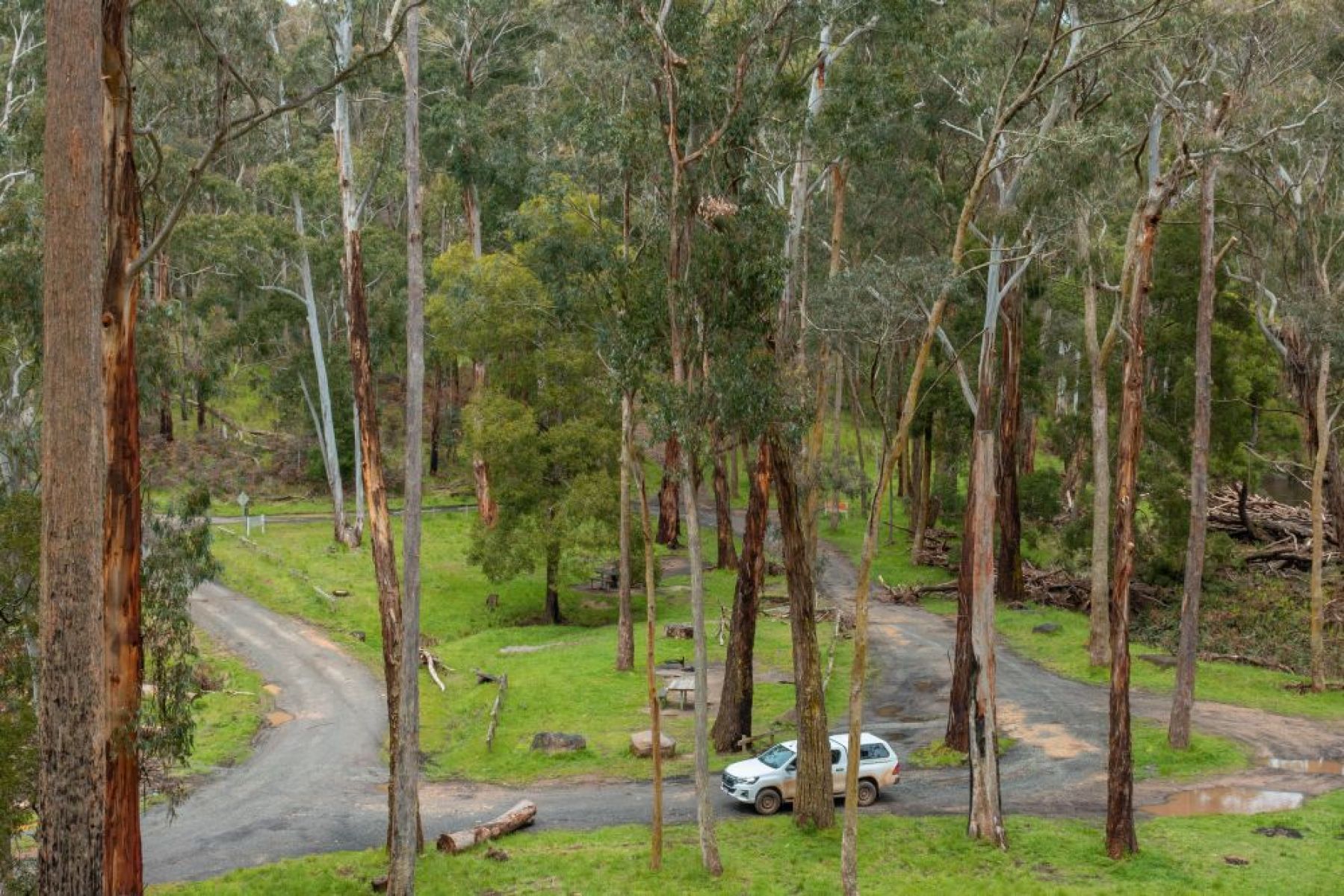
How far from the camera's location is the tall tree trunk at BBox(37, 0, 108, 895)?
29.3ft

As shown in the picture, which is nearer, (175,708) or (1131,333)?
(175,708)

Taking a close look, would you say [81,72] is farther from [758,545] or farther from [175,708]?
[758,545]

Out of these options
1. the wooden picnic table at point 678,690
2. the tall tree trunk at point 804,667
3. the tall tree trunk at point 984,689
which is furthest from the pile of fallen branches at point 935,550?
the tall tree trunk at point 984,689

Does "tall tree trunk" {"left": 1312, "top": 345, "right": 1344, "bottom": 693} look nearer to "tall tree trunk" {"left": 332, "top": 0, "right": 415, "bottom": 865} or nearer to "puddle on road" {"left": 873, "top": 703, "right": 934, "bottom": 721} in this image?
"puddle on road" {"left": 873, "top": 703, "right": 934, "bottom": 721}

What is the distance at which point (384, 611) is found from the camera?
61.9ft

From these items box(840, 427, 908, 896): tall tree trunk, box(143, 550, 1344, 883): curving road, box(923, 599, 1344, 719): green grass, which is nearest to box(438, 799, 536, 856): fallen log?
box(143, 550, 1344, 883): curving road

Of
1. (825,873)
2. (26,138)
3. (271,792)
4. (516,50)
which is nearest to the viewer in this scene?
(825,873)

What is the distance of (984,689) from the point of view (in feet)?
61.6

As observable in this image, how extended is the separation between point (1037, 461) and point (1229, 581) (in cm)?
3351

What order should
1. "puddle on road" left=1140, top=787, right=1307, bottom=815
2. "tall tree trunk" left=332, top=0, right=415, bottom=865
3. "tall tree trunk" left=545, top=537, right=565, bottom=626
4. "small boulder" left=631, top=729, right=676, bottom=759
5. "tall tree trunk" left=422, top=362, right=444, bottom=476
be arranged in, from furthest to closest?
1. "tall tree trunk" left=422, top=362, right=444, bottom=476
2. "tall tree trunk" left=545, top=537, right=565, bottom=626
3. "small boulder" left=631, top=729, right=676, bottom=759
4. "puddle on road" left=1140, top=787, right=1307, bottom=815
5. "tall tree trunk" left=332, top=0, right=415, bottom=865

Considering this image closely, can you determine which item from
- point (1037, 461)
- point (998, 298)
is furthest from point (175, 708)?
point (1037, 461)

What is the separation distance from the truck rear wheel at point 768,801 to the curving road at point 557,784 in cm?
51

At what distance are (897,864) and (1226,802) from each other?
7.54 meters

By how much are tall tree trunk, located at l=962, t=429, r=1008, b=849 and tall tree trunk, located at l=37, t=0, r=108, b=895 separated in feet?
44.7
